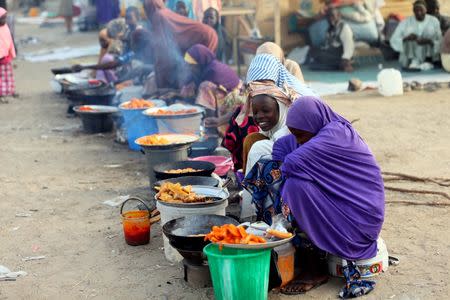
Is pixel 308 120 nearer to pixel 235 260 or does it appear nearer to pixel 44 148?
pixel 235 260

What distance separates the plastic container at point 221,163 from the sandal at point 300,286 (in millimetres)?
2086

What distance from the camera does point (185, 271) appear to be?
448cm

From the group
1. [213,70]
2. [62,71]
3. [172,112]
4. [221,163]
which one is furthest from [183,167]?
Answer: [62,71]

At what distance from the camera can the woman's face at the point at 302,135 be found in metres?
4.30

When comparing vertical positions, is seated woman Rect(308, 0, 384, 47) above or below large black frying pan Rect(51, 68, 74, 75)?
above

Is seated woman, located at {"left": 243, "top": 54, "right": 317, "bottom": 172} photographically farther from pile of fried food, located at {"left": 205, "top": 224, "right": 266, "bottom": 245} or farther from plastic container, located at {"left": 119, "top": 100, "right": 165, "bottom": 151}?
plastic container, located at {"left": 119, "top": 100, "right": 165, "bottom": 151}

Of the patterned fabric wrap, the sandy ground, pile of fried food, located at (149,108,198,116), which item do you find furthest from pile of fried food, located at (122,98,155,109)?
the patterned fabric wrap

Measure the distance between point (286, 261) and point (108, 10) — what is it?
12.9 m

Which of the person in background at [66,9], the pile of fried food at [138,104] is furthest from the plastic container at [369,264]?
the person in background at [66,9]

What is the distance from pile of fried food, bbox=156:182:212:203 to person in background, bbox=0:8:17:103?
7364 millimetres

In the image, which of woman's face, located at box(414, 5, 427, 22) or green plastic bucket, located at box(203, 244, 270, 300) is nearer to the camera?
green plastic bucket, located at box(203, 244, 270, 300)

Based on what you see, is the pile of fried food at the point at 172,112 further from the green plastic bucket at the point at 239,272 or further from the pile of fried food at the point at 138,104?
the green plastic bucket at the point at 239,272

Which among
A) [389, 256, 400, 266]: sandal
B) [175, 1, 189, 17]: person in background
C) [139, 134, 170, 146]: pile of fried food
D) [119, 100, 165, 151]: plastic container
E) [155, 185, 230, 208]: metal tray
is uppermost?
[175, 1, 189, 17]: person in background

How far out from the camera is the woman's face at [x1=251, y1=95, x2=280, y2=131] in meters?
5.02
